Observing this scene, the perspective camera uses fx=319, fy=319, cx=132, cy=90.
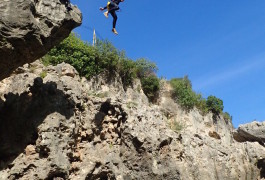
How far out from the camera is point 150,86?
24.3 m

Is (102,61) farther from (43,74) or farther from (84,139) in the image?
(84,139)

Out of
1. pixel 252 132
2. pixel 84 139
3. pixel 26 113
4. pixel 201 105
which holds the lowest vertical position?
pixel 84 139

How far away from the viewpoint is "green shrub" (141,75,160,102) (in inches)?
956

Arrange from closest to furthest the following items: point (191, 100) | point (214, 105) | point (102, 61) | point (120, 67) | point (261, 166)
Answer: point (261, 166)
point (102, 61)
point (120, 67)
point (191, 100)
point (214, 105)

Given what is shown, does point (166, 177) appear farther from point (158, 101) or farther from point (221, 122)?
point (221, 122)

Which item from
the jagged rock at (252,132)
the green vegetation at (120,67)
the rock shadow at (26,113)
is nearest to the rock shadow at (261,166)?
the jagged rock at (252,132)

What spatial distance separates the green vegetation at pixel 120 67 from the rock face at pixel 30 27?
22.1 ft

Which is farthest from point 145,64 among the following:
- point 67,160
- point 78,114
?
point 67,160

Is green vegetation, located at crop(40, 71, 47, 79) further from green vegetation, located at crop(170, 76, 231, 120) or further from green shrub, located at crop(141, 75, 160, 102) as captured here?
green vegetation, located at crop(170, 76, 231, 120)

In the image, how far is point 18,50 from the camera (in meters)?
9.52

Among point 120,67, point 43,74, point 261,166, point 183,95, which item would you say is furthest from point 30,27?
point 183,95

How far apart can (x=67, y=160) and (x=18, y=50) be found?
148 inches

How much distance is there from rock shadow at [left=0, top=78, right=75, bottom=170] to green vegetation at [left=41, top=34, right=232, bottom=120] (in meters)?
6.23

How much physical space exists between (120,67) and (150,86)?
126 inches
